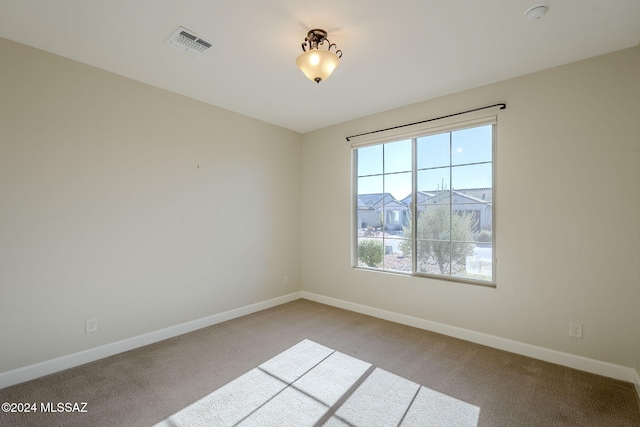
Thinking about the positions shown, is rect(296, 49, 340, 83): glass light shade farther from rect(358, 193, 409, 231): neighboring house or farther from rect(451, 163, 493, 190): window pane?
rect(358, 193, 409, 231): neighboring house

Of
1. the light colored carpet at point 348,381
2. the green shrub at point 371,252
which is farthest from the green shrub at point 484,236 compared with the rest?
→ the green shrub at point 371,252

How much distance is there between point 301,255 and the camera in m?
4.86

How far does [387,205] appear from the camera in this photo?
3934mm

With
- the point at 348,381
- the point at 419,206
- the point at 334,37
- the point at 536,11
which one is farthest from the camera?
the point at 419,206

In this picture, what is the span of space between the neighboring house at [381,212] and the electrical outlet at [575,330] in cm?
182

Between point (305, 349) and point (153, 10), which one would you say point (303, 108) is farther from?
point (305, 349)

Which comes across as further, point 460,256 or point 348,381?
point 460,256

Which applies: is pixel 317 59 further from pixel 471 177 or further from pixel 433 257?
pixel 433 257

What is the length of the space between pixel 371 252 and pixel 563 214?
7.06 ft

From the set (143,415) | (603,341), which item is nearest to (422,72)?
(603,341)

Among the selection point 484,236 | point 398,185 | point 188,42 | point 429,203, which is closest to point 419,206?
point 429,203

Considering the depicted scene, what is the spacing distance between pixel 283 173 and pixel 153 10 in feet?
9.04

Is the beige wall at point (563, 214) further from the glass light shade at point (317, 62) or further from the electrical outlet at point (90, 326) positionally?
the electrical outlet at point (90, 326)

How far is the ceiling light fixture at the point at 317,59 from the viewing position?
2129mm
